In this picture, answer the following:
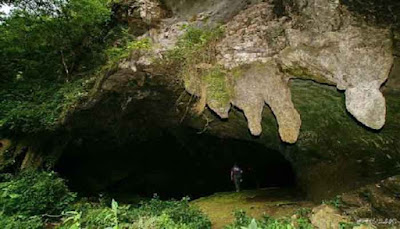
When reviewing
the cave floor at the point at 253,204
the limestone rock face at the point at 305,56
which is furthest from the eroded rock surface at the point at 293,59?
the cave floor at the point at 253,204

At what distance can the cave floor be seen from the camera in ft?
26.7

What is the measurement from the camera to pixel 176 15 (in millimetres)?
9039

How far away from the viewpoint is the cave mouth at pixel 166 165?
1165 centimetres

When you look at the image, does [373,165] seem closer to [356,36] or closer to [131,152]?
[356,36]

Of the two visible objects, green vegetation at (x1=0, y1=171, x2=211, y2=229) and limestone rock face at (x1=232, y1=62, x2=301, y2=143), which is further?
limestone rock face at (x1=232, y1=62, x2=301, y2=143)

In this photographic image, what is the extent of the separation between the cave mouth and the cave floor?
212 centimetres

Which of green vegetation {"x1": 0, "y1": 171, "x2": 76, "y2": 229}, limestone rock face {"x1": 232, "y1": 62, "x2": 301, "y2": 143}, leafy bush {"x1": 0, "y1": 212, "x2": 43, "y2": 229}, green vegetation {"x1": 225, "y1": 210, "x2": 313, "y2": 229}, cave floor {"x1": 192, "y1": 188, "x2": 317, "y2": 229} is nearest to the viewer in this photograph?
leafy bush {"x1": 0, "y1": 212, "x2": 43, "y2": 229}

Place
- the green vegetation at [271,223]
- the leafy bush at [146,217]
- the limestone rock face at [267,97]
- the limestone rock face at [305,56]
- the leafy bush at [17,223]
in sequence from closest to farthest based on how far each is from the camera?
the leafy bush at [17,223]
the limestone rock face at [305,56]
the leafy bush at [146,217]
the green vegetation at [271,223]
the limestone rock face at [267,97]

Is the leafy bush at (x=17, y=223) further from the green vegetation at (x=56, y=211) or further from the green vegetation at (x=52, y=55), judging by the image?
the green vegetation at (x=52, y=55)

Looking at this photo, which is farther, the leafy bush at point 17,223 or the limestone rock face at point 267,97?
the limestone rock face at point 267,97

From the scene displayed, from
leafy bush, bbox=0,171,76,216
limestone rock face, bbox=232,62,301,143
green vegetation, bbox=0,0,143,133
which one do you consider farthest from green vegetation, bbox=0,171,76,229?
limestone rock face, bbox=232,62,301,143

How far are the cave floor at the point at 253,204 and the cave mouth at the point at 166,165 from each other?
212cm

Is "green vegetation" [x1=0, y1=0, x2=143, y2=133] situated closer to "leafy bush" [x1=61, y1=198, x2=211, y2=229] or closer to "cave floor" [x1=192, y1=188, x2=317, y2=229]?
"leafy bush" [x1=61, y1=198, x2=211, y2=229]

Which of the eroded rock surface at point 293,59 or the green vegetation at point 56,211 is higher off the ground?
the eroded rock surface at point 293,59
